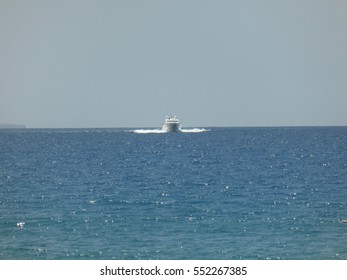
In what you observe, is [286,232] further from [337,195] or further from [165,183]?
[165,183]

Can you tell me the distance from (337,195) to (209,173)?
27.7 meters

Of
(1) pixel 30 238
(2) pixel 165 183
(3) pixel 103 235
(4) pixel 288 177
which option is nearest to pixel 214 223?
(3) pixel 103 235

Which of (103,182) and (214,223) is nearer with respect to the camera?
(214,223)

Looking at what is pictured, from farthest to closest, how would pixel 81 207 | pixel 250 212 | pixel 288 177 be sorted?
pixel 288 177, pixel 81 207, pixel 250 212

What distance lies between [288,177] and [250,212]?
29.9 m

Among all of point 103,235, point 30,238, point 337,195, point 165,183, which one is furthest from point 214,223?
point 165,183

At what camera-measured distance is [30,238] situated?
3994 centimetres

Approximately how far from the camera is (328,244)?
37.3 meters
